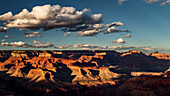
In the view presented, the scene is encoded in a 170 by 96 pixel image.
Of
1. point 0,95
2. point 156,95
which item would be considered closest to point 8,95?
point 0,95

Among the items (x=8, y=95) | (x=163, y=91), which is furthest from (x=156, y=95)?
(x=8, y=95)

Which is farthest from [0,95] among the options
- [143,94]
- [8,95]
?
[143,94]

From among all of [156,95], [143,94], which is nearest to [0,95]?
[143,94]

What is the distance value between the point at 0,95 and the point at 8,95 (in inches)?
305

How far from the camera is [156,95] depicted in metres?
196

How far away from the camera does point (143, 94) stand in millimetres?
198000

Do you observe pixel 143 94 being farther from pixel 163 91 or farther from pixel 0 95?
pixel 0 95

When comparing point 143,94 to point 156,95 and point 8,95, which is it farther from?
point 8,95

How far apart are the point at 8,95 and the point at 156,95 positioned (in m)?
145

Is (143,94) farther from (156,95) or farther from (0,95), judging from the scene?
(0,95)

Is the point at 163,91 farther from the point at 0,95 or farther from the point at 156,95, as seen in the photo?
the point at 0,95

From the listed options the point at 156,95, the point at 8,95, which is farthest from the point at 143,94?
the point at 8,95

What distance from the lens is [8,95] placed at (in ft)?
641

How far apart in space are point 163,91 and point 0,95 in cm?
16075
